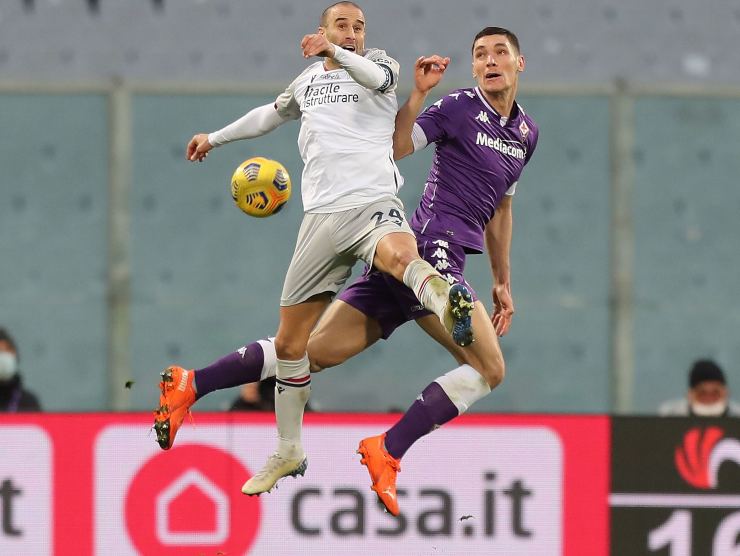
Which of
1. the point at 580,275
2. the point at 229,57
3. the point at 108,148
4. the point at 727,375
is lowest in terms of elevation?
the point at 727,375

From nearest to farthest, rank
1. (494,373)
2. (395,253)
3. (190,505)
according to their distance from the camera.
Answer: (395,253) < (494,373) < (190,505)

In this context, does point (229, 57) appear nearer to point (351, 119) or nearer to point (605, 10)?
point (605, 10)

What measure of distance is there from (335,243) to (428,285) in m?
0.51

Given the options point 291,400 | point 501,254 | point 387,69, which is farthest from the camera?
point 501,254

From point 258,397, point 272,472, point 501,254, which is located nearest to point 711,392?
point 501,254

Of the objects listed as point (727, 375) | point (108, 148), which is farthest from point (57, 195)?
point (727, 375)

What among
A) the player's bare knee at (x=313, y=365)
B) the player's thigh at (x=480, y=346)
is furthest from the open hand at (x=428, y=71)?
the player's bare knee at (x=313, y=365)

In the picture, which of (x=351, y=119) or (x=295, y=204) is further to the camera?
(x=295, y=204)

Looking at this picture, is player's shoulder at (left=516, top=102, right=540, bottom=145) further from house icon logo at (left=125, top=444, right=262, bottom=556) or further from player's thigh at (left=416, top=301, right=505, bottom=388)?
house icon logo at (left=125, top=444, right=262, bottom=556)

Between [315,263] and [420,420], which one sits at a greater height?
[315,263]

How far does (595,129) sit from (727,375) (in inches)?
72.4

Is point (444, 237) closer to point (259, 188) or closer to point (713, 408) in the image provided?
point (259, 188)

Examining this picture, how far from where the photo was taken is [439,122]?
594 centimetres

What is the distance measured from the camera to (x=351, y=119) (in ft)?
18.4
